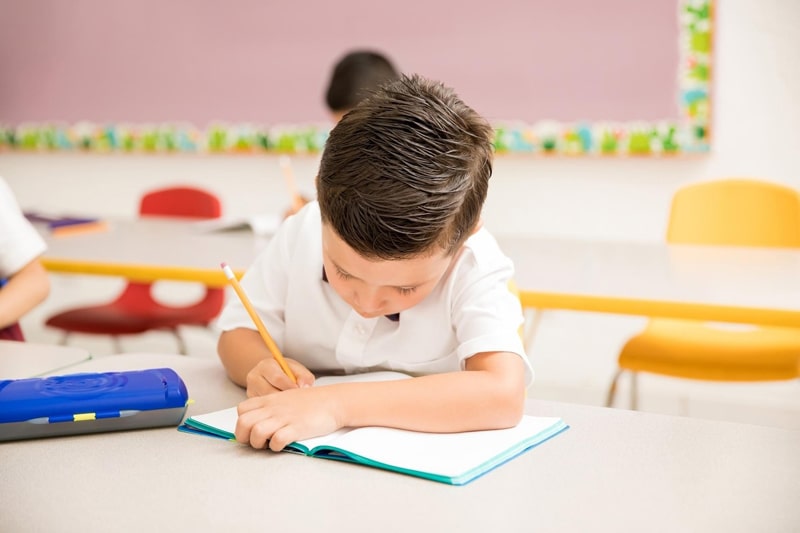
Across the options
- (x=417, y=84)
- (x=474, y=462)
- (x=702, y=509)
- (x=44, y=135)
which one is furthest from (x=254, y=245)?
(x=44, y=135)

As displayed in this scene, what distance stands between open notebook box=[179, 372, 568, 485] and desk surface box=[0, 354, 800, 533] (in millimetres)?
10

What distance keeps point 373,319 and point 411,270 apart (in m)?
0.21

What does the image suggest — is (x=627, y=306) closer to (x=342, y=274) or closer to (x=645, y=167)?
(x=342, y=274)

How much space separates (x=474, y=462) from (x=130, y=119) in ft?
11.1

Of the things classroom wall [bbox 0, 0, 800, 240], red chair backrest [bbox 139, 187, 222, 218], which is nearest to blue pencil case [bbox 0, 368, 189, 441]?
red chair backrest [bbox 139, 187, 222, 218]

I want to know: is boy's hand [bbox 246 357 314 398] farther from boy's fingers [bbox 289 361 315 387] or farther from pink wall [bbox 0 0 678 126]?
pink wall [bbox 0 0 678 126]

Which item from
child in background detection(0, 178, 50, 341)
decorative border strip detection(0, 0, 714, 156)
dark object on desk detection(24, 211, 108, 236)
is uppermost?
decorative border strip detection(0, 0, 714, 156)

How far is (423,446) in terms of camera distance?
0.89 m

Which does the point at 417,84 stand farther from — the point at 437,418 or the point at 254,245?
the point at 254,245

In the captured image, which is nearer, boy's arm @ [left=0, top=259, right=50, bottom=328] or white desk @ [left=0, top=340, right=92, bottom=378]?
white desk @ [left=0, top=340, right=92, bottom=378]

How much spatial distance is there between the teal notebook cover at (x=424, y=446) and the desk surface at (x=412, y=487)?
11 millimetres

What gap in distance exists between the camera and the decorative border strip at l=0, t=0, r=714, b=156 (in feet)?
9.47

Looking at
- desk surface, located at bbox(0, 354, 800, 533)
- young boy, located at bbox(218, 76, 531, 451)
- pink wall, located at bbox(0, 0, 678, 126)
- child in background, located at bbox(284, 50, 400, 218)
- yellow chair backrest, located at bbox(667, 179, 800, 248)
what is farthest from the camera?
pink wall, located at bbox(0, 0, 678, 126)

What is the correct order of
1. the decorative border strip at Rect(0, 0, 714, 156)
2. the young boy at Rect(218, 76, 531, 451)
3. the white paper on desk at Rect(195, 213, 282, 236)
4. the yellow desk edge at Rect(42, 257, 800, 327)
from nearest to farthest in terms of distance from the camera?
the young boy at Rect(218, 76, 531, 451)
the yellow desk edge at Rect(42, 257, 800, 327)
the white paper on desk at Rect(195, 213, 282, 236)
the decorative border strip at Rect(0, 0, 714, 156)
